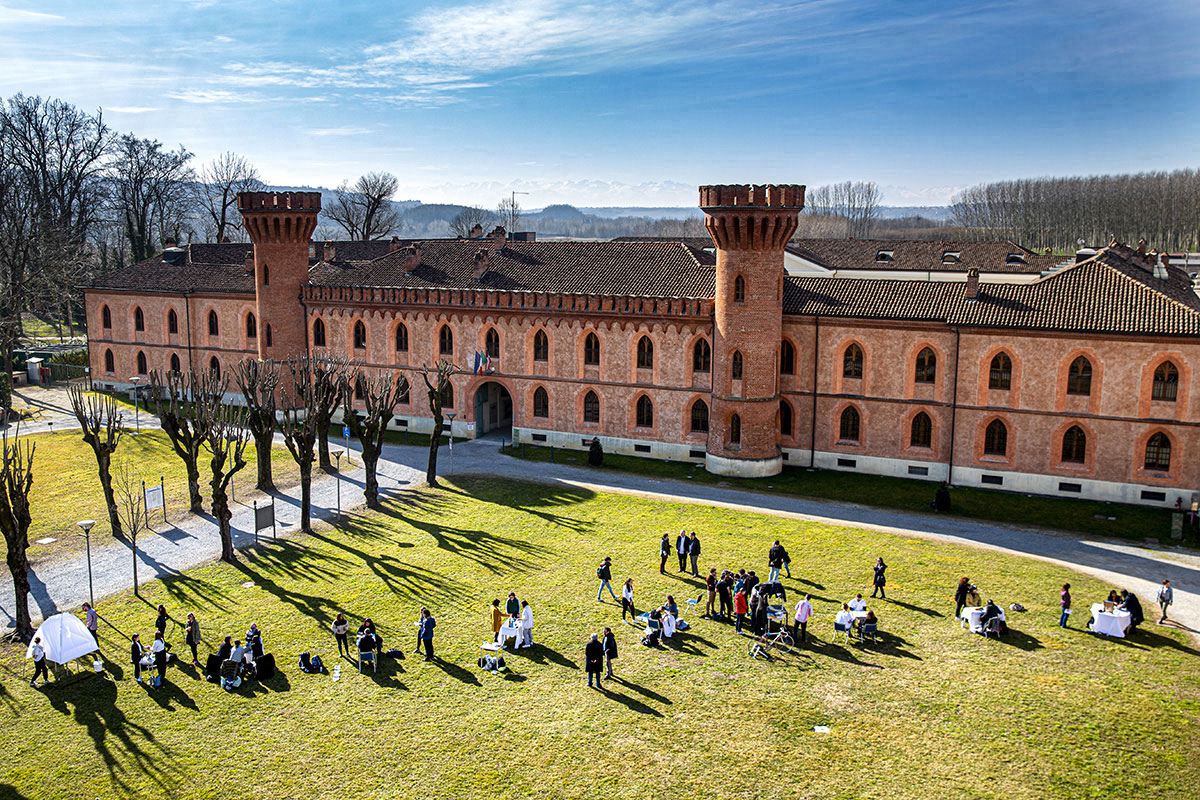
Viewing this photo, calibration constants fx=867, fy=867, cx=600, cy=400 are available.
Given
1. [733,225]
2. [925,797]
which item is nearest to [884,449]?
[733,225]

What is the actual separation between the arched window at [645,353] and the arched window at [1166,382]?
25.1m

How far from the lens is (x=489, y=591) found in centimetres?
3139

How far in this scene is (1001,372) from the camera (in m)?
44.1

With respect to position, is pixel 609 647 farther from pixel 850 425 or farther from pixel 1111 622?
pixel 850 425

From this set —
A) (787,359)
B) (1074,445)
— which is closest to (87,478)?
(787,359)

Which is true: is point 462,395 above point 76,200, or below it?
below

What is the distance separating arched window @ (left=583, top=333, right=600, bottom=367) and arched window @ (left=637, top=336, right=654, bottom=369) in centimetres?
261

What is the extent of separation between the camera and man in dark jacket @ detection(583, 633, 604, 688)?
24.2 m

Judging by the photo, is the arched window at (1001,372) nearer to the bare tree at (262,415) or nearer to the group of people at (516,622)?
the group of people at (516,622)

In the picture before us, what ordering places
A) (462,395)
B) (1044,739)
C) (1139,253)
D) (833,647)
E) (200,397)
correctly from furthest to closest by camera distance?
(1139,253) < (462,395) < (200,397) < (833,647) < (1044,739)

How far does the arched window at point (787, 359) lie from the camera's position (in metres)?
48.4

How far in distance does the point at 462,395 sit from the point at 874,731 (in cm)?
3783

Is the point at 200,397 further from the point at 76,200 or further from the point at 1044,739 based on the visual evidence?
the point at 76,200

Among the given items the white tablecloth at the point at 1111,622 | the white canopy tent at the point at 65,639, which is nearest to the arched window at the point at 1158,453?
the white tablecloth at the point at 1111,622
